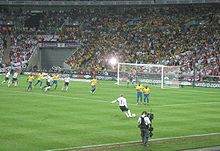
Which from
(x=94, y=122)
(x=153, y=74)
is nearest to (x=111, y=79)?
(x=153, y=74)

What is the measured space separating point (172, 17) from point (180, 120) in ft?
170

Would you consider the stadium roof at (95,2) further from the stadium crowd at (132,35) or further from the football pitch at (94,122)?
the football pitch at (94,122)

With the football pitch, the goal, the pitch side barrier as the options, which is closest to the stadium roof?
the pitch side barrier

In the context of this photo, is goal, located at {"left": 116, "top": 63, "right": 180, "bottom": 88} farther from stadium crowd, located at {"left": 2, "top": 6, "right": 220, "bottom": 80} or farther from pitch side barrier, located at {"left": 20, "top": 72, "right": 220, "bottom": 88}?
stadium crowd, located at {"left": 2, "top": 6, "right": 220, "bottom": 80}

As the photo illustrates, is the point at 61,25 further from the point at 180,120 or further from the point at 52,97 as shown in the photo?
the point at 180,120

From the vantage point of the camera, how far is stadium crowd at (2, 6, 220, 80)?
7218 cm

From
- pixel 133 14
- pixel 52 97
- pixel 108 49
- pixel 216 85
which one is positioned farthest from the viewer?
pixel 133 14

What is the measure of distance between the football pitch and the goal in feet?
46.4

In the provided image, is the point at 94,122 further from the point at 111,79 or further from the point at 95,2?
the point at 95,2

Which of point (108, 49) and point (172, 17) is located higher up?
point (172, 17)

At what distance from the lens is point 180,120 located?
32969 millimetres

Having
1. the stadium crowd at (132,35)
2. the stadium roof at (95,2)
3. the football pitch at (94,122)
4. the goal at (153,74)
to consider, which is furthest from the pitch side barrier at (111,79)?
the football pitch at (94,122)

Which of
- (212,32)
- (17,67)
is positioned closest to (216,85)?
(212,32)

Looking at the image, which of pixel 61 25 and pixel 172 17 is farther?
pixel 61 25
